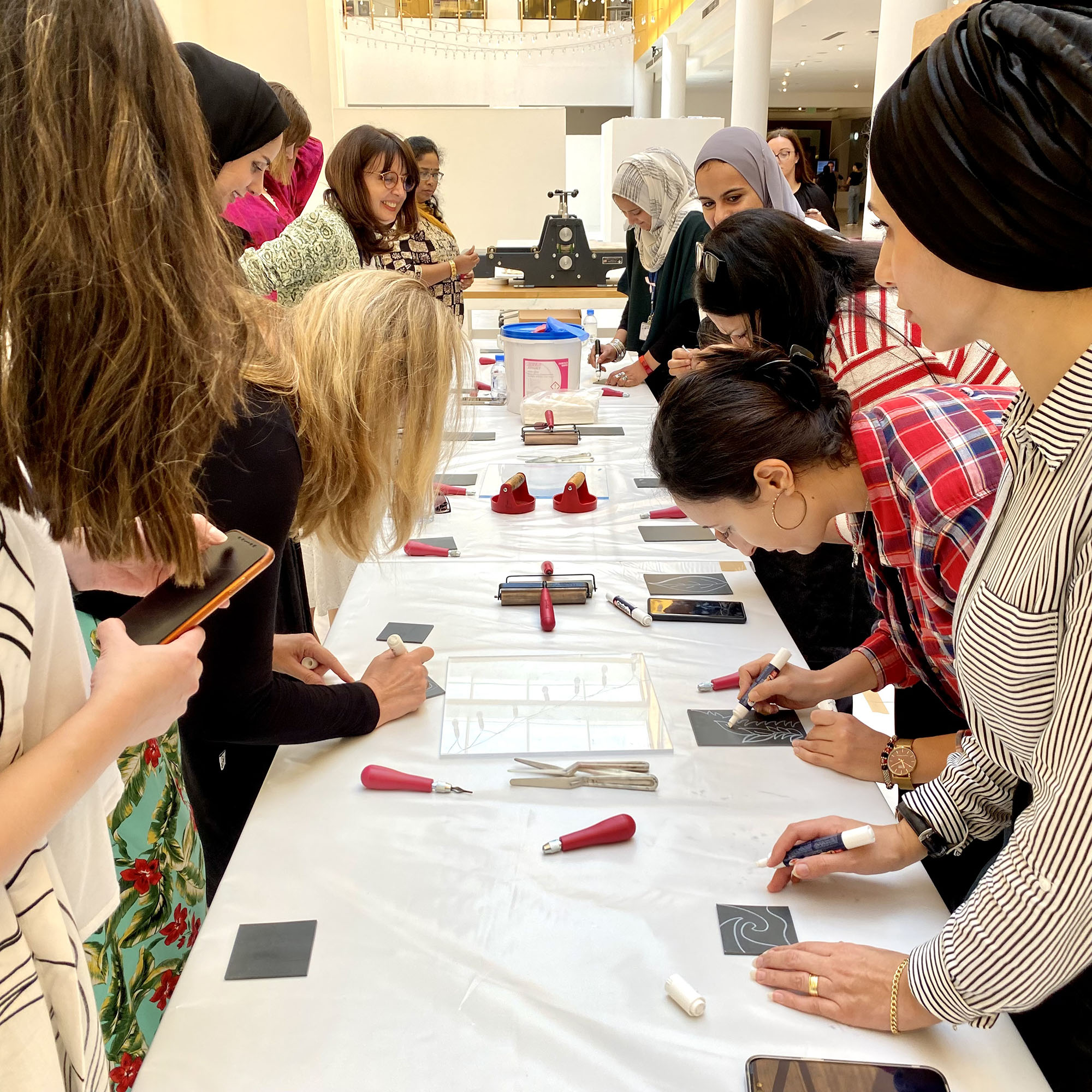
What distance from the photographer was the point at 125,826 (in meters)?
1.22

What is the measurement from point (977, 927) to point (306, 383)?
106 centimetres

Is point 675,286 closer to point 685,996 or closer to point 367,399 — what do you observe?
point 367,399

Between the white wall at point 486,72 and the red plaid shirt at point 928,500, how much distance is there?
1354 centimetres

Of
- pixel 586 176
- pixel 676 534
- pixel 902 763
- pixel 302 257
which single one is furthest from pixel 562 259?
pixel 586 176

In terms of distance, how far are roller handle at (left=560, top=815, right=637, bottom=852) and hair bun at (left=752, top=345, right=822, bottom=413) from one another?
68 centimetres

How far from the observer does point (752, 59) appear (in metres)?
8.41

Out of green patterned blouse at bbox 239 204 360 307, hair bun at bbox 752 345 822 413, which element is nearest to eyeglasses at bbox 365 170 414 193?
green patterned blouse at bbox 239 204 360 307

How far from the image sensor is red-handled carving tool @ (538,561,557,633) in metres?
1.65

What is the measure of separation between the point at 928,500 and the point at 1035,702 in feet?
1.40

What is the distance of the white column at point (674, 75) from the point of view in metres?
12.5

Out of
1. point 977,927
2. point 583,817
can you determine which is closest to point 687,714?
point 583,817

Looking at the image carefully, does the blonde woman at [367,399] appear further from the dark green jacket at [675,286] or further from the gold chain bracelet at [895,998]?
the dark green jacket at [675,286]

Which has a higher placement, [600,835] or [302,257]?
[302,257]

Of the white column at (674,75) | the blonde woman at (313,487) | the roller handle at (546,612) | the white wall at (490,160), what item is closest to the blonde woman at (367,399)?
the blonde woman at (313,487)
